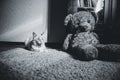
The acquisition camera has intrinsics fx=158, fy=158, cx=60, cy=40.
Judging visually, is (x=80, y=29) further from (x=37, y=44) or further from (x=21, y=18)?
(x=21, y=18)

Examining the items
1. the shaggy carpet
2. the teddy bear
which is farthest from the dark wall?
the shaggy carpet

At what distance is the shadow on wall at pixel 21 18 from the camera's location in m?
1.98

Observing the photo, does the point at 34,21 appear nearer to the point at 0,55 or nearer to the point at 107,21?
the point at 0,55

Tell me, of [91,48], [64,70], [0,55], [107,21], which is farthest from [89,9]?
[0,55]

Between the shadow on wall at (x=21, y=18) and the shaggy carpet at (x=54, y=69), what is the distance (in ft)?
2.46

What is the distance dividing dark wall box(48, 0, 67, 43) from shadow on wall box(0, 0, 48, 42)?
3.0 inches

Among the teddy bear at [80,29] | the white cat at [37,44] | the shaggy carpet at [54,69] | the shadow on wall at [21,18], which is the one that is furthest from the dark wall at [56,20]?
the shaggy carpet at [54,69]

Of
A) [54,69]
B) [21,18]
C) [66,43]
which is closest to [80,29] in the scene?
[66,43]

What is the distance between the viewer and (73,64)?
116 centimetres

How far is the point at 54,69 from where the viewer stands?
107cm

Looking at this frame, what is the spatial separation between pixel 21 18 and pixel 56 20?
46 cm

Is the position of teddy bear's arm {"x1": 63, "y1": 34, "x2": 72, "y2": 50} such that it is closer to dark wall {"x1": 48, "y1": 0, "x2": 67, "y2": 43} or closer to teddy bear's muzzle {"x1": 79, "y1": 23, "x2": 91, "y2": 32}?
teddy bear's muzzle {"x1": 79, "y1": 23, "x2": 91, "y2": 32}

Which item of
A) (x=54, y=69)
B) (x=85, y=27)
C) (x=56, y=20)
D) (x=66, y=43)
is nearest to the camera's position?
(x=54, y=69)

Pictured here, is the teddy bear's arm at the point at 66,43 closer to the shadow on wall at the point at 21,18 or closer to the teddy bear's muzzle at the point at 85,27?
the teddy bear's muzzle at the point at 85,27
